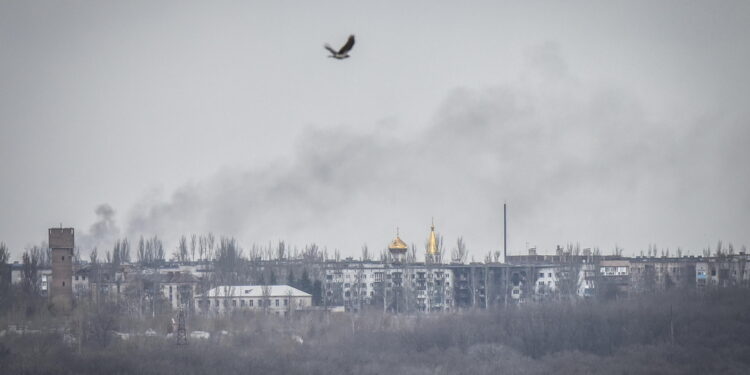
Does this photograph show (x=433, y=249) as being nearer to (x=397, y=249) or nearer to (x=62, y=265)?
(x=397, y=249)

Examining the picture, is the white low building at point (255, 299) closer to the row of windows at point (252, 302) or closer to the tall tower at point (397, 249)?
the row of windows at point (252, 302)

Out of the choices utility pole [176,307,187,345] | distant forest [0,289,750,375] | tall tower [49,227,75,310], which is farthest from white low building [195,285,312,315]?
utility pole [176,307,187,345]

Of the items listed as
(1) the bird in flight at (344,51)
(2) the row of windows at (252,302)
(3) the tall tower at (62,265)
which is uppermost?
(1) the bird in flight at (344,51)

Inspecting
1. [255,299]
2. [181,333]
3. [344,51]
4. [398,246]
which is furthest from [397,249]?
[344,51]

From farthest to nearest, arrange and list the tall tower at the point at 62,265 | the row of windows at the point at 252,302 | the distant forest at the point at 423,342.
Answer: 1. the row of windows at the point at 252,302
2. the tall tower at the point at 62,265
3. the distant forest at the point at 423,342

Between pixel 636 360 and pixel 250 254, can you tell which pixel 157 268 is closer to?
pixel 250 254

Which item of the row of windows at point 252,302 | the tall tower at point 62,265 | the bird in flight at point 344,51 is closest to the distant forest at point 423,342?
the tall tower at point 62,265

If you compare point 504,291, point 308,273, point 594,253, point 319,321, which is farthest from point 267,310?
point 594,253
